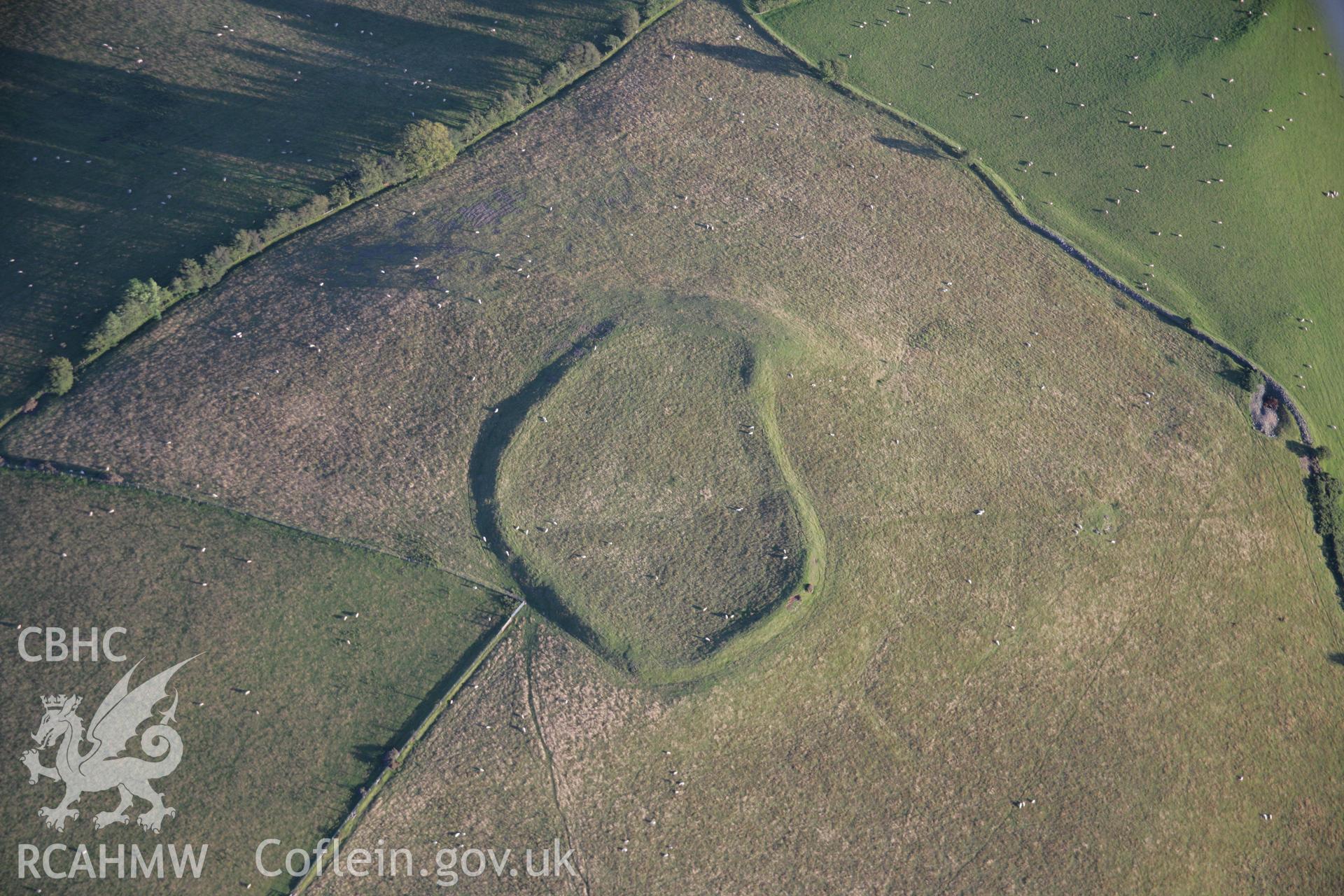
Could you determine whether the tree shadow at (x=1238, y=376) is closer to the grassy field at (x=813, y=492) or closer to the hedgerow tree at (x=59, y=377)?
the grassy field at (x=813, y=492)

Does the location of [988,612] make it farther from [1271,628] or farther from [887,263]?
[887,263]

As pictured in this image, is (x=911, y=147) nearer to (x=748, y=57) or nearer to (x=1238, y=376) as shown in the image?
(x=748, y=57)

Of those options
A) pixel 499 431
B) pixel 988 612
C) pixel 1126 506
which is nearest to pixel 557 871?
pixel 499 431

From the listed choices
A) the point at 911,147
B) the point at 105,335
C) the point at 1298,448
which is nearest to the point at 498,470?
the point at 105,335

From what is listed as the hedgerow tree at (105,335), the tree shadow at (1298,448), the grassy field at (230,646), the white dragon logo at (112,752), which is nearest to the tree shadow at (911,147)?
the tree shadow at (1298,448)

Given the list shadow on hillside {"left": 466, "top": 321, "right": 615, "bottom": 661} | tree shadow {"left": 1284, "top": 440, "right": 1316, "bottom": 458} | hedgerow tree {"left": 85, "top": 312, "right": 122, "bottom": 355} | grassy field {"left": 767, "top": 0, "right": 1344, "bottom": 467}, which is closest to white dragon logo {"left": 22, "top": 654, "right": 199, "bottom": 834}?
shadow on hillside {"left": 466, "top": 321, "right": 615, "bottom": 661}

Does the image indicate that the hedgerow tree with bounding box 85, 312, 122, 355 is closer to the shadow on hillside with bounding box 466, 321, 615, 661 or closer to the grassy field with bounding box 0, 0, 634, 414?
the grassy field with bounding box 0, 0, 634, 414
